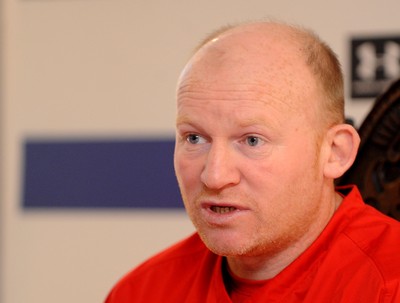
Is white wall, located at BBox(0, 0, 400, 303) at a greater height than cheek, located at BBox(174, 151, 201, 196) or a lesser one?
lesser

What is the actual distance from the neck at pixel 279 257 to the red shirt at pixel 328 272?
0.07 ft

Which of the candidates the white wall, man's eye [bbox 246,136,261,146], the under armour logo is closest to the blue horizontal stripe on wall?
the white wall

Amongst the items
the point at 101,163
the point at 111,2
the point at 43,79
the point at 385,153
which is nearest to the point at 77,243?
the point at 101,163

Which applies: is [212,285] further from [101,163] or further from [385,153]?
[101,163]

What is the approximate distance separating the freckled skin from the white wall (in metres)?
1.75

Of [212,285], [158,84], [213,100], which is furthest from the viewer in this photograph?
[158,84]

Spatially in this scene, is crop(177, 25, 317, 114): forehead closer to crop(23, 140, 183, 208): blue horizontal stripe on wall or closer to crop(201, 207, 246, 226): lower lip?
crop(201, 207, 246, 226): lower lip

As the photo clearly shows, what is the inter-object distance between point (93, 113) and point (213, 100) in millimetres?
2003

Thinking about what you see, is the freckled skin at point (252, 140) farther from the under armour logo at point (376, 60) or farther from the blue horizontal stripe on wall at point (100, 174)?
the blue horizontal stripe on wall at point (100, 174)

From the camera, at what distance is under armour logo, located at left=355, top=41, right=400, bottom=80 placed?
2.79 meters

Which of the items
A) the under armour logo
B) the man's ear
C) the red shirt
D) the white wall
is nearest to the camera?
the red shirt

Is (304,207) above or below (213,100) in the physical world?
below

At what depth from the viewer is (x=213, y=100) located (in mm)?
1207

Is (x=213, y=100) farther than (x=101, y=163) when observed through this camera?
No
